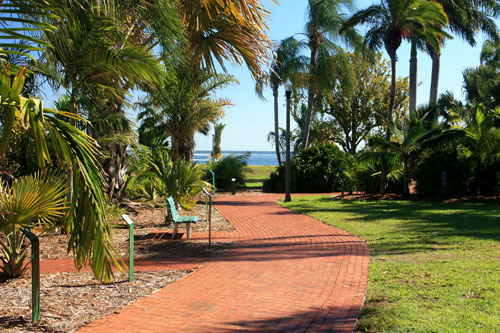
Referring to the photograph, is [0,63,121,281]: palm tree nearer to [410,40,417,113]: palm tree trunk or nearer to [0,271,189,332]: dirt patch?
[0,271,189,332]: dirt patch

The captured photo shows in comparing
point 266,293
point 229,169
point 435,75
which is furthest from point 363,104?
point 266,293

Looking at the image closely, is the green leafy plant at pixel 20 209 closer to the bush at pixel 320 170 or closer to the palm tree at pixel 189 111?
the palm tree at pixel 189 111

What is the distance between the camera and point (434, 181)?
59.9 ft

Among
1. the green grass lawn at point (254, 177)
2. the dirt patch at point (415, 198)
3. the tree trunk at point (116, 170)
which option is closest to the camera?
the tree trunk at point (116, 170)

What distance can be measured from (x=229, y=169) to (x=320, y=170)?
209 inches

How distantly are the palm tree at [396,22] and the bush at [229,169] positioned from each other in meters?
9.53

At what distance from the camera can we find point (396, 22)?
2008 centimetres

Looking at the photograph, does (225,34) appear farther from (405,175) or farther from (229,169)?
(229,169)

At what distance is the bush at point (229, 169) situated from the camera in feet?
88.6

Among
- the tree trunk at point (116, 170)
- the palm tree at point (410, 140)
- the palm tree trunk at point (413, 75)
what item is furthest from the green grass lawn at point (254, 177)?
the tree trunk at point (116, 170)

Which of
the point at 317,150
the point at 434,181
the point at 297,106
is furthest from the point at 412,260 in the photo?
the point at 297,106

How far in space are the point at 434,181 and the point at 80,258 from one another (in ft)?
54.3

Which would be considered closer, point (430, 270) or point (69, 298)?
point (69, 298)

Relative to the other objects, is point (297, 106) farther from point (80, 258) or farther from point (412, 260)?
point (80, 258)
